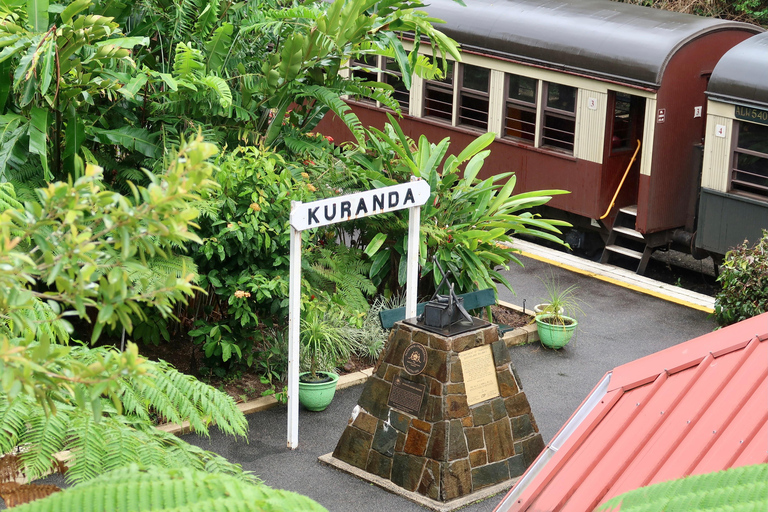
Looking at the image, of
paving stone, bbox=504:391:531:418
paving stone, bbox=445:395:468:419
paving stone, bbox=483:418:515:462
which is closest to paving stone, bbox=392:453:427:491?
paving stone, bbox=445:395:468:419

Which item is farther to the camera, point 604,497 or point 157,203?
point 604,497

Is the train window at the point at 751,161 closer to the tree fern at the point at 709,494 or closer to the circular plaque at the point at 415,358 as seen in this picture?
the circular plaque at the point at 415,358

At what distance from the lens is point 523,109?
13.0 m

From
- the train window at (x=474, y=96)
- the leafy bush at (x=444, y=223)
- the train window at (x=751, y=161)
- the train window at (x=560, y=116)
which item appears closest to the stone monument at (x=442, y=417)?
the leafy bush at (x=444, y=223)

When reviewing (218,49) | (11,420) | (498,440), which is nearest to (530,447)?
(498,440)

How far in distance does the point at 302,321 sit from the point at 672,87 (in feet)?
19.6

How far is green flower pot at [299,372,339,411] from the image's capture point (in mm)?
8125

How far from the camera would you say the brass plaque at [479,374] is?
693 centimetres

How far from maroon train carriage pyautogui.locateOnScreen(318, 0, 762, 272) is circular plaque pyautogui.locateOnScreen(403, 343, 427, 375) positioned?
19.6 ft

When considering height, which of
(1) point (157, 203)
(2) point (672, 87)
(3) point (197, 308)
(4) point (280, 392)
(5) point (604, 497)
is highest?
(1) point (157, 203)

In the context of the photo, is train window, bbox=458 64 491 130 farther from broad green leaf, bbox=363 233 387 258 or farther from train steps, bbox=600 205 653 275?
broad green leaf, bbox=363 233 387 258

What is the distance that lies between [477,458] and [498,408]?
404mm

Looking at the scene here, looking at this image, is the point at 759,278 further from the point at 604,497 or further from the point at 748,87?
the point at 604,497

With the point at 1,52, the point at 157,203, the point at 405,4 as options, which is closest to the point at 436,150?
the point at 405,4
